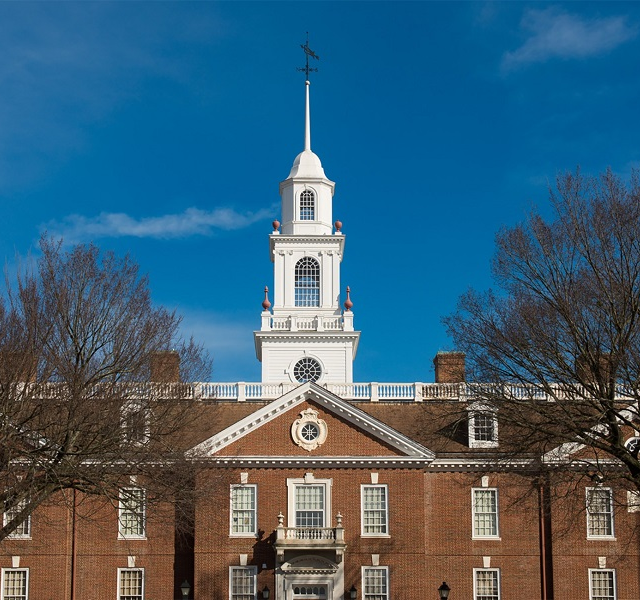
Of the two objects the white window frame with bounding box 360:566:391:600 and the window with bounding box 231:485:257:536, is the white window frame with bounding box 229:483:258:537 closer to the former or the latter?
the window with bounding box 231:485:257:536

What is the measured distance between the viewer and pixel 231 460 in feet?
142

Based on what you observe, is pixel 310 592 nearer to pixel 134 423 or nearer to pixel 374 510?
pixel 374 510

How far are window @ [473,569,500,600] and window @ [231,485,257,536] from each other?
8.28 meters

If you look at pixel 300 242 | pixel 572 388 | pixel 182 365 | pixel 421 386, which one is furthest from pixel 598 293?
pixel 300 242

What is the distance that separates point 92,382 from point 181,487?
480cm

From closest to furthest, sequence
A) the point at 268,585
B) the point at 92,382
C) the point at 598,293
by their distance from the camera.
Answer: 1. the point at 598,293
2. the point at 92,382
3. the point at 268,585

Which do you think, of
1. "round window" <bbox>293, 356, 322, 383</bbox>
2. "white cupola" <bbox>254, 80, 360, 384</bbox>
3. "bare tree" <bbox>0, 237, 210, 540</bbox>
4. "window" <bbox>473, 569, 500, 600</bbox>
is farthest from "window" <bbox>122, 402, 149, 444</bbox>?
"round window" <bbox>293, 356, 322, 383</bbox>

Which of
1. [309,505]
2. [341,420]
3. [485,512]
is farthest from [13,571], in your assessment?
[485,512]

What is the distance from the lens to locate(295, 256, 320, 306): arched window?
55.7 m

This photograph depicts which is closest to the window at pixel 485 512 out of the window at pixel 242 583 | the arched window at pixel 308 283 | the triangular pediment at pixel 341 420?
the triangular pediment at pixel 341 420

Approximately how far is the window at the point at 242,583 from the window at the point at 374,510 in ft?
14.1

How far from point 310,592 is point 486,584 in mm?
6511

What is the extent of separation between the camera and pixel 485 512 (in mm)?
44500

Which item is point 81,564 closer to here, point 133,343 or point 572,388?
point 133,343
